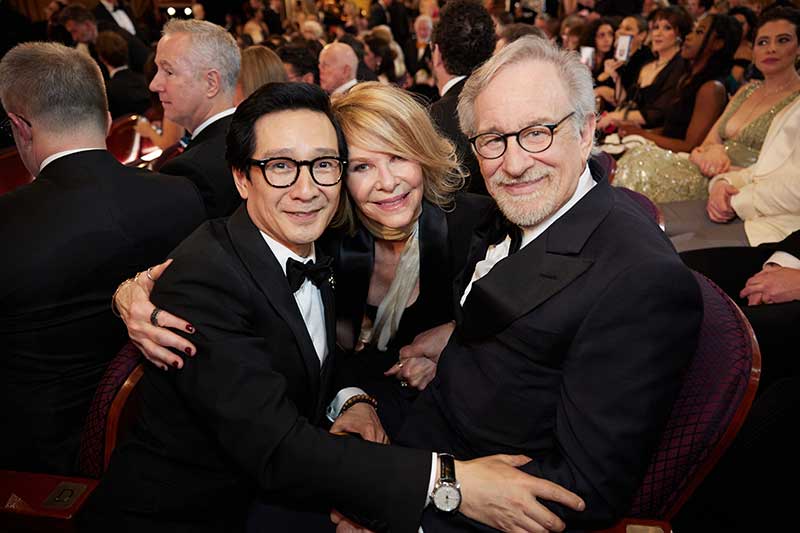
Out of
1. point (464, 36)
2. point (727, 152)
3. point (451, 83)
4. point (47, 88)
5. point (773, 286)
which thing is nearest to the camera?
point (47, 88)

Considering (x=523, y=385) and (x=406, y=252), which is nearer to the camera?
(x=523, y=385)

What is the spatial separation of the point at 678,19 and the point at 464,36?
242cm

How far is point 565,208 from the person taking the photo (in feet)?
4.99

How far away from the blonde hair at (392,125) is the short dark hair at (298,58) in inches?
116

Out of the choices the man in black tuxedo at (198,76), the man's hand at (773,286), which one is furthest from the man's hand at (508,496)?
the man in black tuxedo at (198,76)

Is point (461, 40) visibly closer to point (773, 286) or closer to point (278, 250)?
point (773, 286)

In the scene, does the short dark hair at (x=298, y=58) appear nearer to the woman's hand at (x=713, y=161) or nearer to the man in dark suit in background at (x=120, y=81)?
the man in dark suit in background at (x=120, y=81)

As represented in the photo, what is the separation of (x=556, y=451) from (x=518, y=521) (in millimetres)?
176

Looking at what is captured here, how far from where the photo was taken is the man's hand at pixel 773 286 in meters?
2.26

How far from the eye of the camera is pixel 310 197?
1553 millimetres

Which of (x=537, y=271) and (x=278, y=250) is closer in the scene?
(x=537, y=271)

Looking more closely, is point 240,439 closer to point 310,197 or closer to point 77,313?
point 310,197

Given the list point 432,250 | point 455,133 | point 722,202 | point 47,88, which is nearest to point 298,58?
point 455,133

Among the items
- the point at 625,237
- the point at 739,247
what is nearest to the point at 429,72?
the point at 739,247
